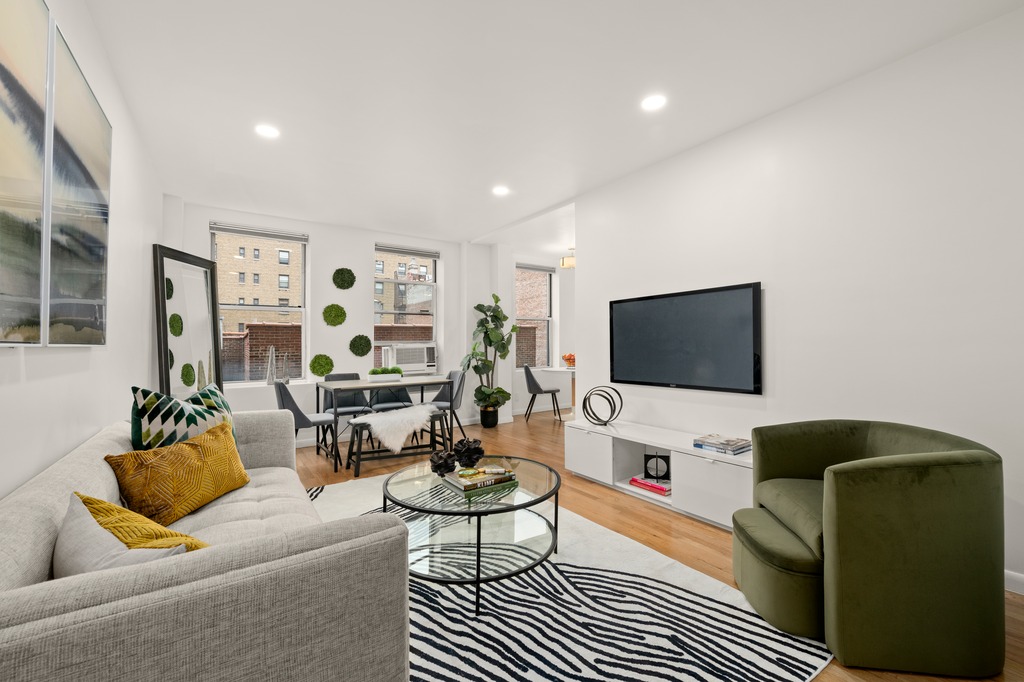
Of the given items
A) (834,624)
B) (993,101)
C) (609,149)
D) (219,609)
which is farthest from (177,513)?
(993,101)

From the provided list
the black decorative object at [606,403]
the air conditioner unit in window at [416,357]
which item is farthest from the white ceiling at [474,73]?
the air conditioner unit in window at [416,357]

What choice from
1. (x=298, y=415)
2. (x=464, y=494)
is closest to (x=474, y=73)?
(x=464, y=494)

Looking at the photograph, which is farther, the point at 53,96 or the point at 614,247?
the point at 614,247

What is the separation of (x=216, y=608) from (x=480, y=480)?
5.03 ft

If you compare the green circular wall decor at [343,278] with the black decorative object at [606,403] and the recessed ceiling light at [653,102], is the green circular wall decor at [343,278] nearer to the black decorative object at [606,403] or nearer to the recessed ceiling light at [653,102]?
the black decorative object at [606,403]

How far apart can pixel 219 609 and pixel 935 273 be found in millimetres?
3099

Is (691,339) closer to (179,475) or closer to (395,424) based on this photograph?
(395,424)

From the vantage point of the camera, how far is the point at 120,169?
8.39 feet

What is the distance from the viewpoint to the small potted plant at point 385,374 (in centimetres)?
484

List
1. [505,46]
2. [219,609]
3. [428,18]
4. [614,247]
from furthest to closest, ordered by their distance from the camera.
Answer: [614,247], [505,46], [428,18], [219,609]

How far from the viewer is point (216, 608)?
0.81 meters

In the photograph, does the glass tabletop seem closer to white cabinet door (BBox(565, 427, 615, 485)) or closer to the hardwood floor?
the hardwood floor

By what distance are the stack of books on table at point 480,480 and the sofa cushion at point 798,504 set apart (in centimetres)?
118

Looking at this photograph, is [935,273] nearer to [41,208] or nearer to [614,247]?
[614,247]
